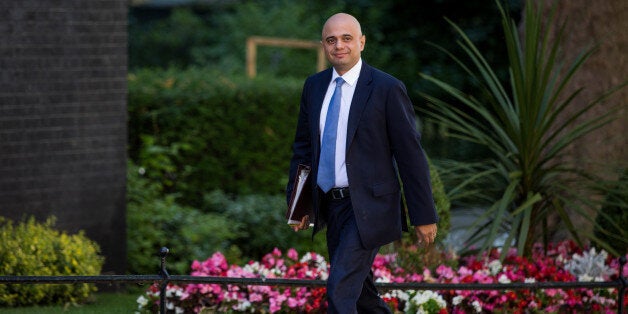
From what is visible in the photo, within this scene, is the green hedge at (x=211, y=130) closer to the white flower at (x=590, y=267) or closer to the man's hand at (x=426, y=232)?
the white flower at (x=590, y=267)

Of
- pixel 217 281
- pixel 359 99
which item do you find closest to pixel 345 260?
pixel 359 99

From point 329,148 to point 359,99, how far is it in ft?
0.90

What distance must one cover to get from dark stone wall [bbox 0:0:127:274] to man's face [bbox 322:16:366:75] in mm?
3561

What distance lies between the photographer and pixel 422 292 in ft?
23.1

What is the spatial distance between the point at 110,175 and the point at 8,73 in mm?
1159

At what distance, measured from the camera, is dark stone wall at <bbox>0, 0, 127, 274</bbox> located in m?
8.16

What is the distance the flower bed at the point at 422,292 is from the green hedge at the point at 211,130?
400cm

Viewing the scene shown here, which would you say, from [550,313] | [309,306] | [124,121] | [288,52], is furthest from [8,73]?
[288,52]

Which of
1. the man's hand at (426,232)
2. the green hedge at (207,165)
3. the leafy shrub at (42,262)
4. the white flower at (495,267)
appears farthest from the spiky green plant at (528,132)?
the leafy shrub at (42,262)

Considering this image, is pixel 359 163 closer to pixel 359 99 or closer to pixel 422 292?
pixel 359 99

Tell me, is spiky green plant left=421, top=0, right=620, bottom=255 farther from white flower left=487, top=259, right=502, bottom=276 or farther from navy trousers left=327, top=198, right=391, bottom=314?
navy trousers left=327, top=198, right=391, bottom=314

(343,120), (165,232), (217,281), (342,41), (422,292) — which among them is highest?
(342,41)

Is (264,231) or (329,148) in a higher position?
(329,148)

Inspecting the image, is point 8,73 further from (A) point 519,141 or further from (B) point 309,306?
(A) point 519,141
